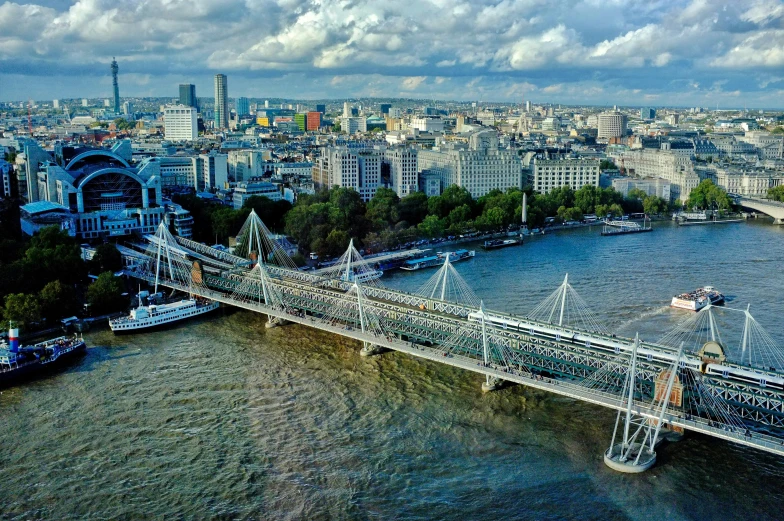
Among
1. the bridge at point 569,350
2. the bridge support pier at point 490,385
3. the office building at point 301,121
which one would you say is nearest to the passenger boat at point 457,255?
the bridge at point 569,350

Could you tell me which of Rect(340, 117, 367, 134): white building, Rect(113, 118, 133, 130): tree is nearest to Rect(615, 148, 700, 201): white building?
Rect(340, 117, 367, 134): white building

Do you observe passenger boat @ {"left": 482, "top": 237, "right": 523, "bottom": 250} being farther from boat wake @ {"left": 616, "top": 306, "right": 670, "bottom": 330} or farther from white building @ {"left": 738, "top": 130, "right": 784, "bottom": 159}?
white building @ {"left": 738, "top": 130, "right": 784, "bottom": 159}

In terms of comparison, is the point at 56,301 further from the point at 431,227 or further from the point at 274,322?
the point at 431,227

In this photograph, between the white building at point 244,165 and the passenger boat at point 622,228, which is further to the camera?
the white building at point 244,165

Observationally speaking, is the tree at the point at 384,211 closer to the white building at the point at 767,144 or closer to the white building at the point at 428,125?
the white building at the point at 767,144

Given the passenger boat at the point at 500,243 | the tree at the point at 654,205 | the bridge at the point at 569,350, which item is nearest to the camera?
the bridge at the point at 569,350

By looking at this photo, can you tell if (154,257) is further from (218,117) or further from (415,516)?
(218,117)

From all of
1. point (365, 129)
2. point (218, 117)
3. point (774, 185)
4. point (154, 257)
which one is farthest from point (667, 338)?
point (218, 117)
